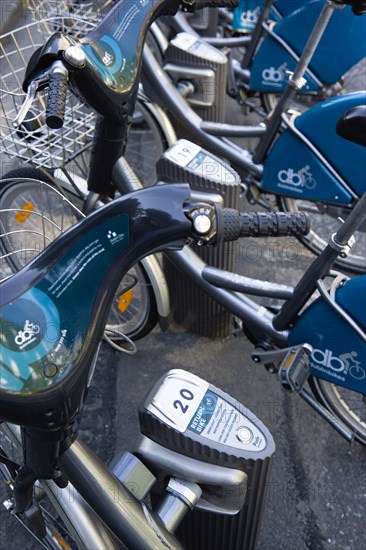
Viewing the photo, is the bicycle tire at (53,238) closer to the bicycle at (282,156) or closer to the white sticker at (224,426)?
the bicycle at (282,156)

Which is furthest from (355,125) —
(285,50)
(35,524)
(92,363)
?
(285,50)

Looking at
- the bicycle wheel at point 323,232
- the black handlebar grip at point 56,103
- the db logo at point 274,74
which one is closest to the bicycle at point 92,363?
the black handlebar grip at point 56,103

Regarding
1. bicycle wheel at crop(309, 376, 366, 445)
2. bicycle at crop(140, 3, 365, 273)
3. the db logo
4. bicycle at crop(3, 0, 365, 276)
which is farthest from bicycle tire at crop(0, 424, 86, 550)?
the db logo

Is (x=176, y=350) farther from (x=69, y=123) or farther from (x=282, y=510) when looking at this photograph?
(x=69, y=123)

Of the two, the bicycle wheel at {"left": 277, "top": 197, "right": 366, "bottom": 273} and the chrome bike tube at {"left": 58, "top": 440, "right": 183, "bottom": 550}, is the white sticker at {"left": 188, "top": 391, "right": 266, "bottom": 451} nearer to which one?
the chrome bike tube at {"left": 58, "top": 440, "right": 183, "bottom": 550}

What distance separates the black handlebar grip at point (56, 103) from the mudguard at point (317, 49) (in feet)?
6.77

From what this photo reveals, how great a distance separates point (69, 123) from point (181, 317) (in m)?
0.98

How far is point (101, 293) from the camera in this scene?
41.2 inches

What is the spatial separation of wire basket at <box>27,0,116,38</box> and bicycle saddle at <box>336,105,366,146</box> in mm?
1066

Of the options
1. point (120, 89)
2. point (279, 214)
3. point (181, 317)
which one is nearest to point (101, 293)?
point (279, 214)

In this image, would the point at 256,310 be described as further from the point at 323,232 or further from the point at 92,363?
the point at 323,232

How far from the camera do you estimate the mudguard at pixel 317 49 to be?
2.95 m

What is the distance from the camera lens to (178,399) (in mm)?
1377

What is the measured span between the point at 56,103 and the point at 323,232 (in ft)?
7.25
